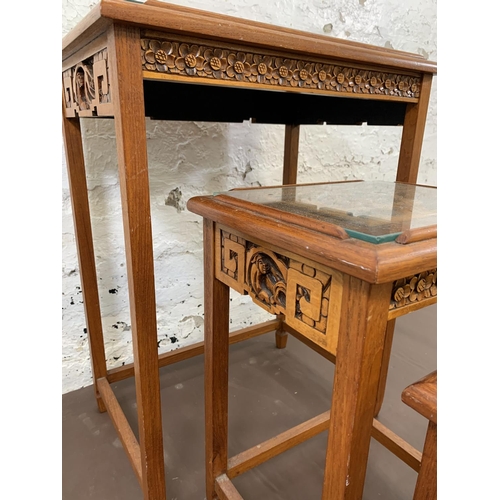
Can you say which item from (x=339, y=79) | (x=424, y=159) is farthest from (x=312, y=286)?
(x=424, y=159)

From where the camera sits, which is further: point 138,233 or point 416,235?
point 138,233

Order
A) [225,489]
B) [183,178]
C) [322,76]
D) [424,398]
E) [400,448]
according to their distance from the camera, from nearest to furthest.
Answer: [424,398], [322,76], [225,489], [400,448], [183,178]

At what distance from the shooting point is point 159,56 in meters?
0.56

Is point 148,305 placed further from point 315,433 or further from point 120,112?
point 315,433

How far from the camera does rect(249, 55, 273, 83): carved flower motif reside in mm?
636

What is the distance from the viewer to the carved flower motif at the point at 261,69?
64 centimetres

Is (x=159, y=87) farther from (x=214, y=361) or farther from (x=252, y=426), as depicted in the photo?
(x=252, y=426)

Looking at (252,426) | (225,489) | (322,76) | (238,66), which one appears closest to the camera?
(238,66)

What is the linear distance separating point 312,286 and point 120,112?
36cm

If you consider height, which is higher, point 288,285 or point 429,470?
point 288,285

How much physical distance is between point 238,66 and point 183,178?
714 millimetres

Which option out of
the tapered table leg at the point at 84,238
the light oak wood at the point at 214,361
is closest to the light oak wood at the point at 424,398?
the light oak wood at the point at 214,361

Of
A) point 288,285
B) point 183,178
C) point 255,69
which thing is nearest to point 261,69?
point 255,69

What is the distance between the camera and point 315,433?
3.35 feet
